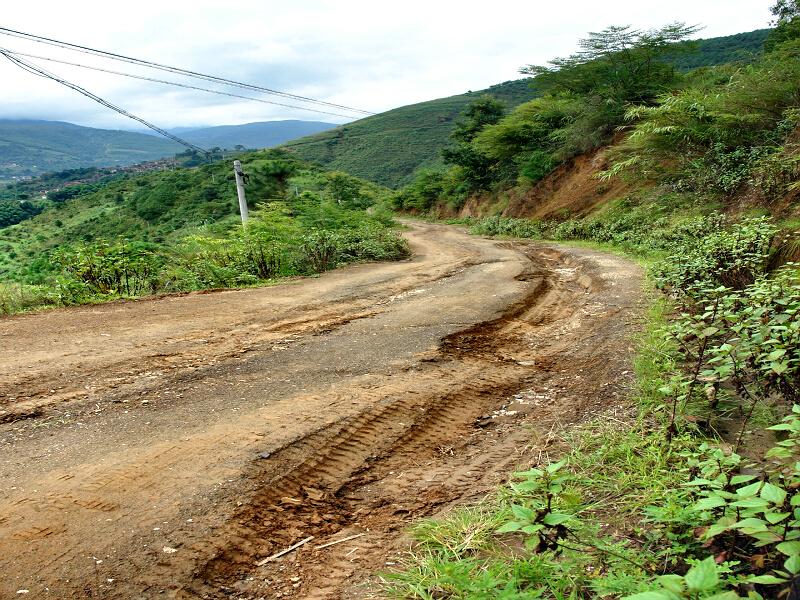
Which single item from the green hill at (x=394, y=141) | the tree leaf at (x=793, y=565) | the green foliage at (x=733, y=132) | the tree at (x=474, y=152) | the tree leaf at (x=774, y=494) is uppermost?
the green hill at (x=394, y=141)

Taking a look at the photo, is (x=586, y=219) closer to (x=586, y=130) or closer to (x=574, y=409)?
(x=586, y=130)

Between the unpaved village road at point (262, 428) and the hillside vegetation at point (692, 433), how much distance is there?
1.24ft

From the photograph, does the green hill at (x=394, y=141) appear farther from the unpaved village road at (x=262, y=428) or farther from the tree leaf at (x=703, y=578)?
the tree leaf at (x=703, y=578)

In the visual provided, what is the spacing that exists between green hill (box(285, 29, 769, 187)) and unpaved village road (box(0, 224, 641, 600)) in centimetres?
6102

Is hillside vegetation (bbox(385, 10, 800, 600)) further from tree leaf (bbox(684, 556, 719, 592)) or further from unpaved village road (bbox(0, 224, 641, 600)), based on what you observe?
unpaved village road (bbox(0, 224, 641, 600))

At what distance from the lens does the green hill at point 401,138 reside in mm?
67375

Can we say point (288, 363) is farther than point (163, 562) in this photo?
Yes

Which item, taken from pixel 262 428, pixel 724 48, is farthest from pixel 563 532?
pixel 724 48

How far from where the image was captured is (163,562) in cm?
236

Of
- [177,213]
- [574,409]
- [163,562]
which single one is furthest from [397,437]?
[177,213]

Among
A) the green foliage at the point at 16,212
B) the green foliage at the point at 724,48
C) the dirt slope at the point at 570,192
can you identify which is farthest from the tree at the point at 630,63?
the green foliage at the point at 16,212

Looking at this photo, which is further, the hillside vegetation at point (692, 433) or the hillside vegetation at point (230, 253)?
the hillside vegetation at point (230, 253)

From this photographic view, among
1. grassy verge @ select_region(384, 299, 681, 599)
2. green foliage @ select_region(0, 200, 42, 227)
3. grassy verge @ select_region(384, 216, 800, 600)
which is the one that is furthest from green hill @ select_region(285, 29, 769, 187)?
grassy verge @ select_region(384, 299, 681, 599)

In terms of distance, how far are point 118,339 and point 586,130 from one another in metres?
21.4
